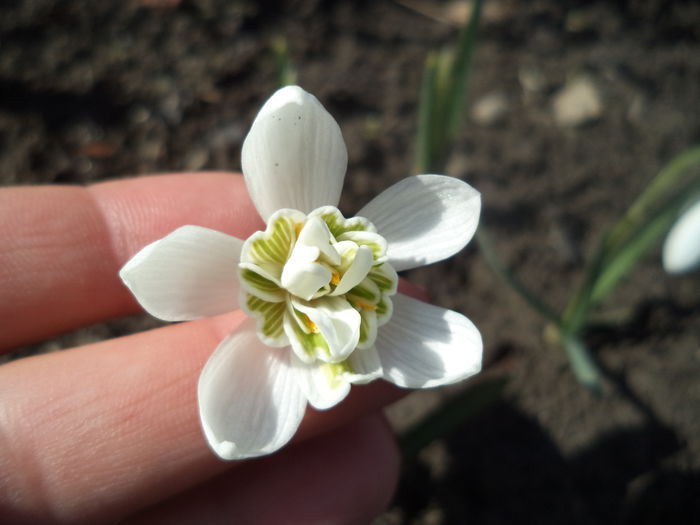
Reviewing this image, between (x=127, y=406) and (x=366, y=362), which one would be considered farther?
(x=127, y=406)

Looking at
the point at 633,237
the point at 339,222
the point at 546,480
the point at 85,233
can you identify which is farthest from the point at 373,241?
the point at 546,480

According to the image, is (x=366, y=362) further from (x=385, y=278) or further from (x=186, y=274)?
(x=186, y=274)

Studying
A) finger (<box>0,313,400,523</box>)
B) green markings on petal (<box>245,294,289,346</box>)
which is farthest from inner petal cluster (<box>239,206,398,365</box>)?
finger (<box>0,313,400,523</box>)

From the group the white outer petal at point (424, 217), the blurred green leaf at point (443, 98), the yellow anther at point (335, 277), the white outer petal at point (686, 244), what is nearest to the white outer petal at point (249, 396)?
the yellow anther at point (335, 277)

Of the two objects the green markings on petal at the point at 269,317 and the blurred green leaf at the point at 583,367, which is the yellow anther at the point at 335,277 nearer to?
the green markings on petal at the point at 269,317

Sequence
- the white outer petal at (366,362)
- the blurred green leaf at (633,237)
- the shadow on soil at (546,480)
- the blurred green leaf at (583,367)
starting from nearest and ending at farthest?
the white outer petal at (366,362)
the blurred green leaf at (633,237)
the blurred green leaf at (583,367)
the shadow on soil at (546,480)

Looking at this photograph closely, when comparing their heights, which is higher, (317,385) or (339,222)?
(339,222)

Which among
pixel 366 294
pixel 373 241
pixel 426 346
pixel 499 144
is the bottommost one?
pixel 499 144

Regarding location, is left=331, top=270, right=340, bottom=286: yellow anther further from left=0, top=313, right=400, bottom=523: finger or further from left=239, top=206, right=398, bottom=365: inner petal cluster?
left=0, top=313, right=400, bottom=523: finger
